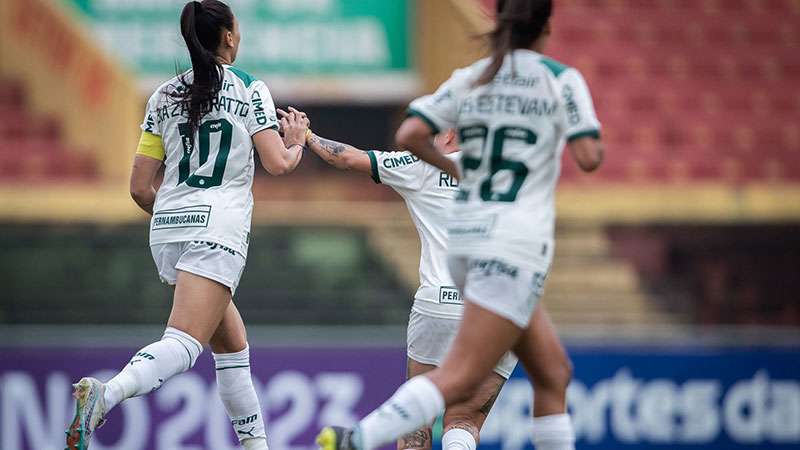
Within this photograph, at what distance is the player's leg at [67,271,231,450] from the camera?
207 inches

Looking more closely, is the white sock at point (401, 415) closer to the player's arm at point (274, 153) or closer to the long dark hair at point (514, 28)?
the long dark hair at point (514, 28)

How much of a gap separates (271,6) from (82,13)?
7.14 feet

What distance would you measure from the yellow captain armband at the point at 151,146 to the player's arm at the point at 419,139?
4.01 ft

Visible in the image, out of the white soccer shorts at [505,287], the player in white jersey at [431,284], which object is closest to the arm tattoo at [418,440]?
the player in white jersey at [431,284]

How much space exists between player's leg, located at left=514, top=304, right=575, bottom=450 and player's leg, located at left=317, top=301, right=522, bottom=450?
16 centimetres

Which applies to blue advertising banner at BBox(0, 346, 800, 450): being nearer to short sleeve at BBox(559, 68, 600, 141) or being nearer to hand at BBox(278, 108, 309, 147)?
hand at BBox(278, 108, 309, 147)

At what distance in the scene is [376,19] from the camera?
53.7 feet

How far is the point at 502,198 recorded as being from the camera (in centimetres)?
492

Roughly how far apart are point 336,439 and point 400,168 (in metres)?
1.85

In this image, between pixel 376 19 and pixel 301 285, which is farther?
pixel 376 19

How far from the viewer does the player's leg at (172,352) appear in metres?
5.26

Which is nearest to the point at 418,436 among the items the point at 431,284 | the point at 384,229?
the point at 431,284

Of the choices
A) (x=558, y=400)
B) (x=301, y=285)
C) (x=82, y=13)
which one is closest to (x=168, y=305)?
(x=301, y=285)

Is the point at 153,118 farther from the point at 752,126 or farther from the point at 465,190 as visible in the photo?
the point at 752,126
